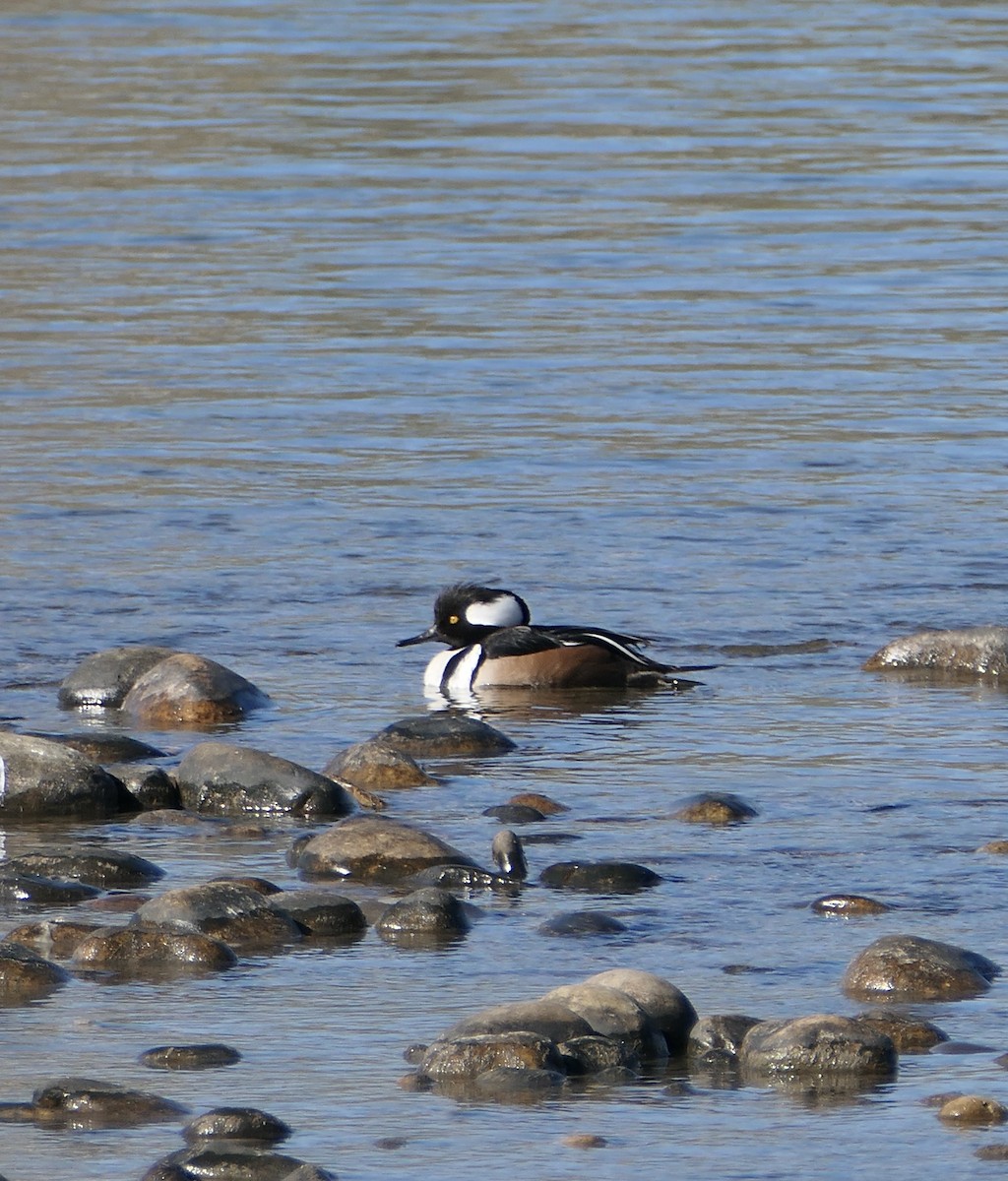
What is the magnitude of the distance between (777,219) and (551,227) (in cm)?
192

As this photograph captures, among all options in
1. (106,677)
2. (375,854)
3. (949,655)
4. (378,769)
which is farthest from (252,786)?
(949,655)

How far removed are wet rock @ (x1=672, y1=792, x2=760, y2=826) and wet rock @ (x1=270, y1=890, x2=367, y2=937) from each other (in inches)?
52.2

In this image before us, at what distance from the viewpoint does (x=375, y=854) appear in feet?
22.4

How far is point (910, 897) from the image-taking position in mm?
6500

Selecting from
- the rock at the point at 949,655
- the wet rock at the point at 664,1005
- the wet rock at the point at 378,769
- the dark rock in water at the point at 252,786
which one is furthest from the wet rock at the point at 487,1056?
the rock at the point at 949,655

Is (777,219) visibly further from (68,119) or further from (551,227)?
(68,119)

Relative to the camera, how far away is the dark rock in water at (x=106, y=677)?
30.0 feet

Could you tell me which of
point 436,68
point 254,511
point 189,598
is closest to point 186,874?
point 189,598

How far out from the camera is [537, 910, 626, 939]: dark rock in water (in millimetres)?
6211

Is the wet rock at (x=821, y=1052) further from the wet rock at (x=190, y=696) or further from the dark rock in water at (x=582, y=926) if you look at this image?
the wet rock at (x=190, y=696)

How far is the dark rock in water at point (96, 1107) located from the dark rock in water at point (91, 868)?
1.74 metres

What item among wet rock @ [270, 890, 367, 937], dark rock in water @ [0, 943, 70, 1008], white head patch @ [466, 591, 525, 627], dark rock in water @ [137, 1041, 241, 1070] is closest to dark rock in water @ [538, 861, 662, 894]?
wet rock @ [270, 890, 367, 937]

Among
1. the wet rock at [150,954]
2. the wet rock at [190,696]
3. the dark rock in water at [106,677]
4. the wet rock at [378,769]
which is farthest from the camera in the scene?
the dark rock in water at [106,677]

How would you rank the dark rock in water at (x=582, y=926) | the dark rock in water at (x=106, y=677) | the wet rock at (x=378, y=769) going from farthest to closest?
the dark rock in water at (x=106, y=677)
the wet rock at (x=378, y=769)
the dark rock in water at (x=582, y=926)
